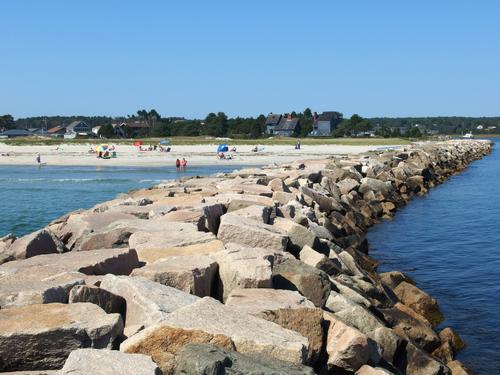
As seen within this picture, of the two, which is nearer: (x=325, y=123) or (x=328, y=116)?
(x=325, y=123)

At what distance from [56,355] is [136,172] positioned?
30.9m

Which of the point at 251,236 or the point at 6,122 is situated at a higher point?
the point at 251,236

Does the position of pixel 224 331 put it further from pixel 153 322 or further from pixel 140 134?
pixel 140 134

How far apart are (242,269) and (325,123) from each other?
322 feet

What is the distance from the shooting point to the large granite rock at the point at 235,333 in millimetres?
3498

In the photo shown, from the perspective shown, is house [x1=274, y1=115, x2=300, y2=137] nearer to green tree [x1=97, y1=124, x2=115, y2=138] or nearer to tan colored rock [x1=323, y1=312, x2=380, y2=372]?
green tree [x1=97, y1=124, x2=115, y2=138]

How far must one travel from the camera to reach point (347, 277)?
21.6 ft

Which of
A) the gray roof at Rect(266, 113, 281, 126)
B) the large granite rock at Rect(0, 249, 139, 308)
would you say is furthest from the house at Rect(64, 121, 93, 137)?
the large granite rock at Rect(0, 249, 139, 308)

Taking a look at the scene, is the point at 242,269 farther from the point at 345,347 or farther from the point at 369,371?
the point at 369,371

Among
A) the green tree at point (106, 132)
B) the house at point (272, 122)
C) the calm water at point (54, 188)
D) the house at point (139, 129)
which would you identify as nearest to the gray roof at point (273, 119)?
the house at point (272, 122)

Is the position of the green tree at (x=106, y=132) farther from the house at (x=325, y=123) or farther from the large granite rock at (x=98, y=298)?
the large granite rock at (x=98, y=298)

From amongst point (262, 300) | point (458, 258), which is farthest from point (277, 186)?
point (262, 300)

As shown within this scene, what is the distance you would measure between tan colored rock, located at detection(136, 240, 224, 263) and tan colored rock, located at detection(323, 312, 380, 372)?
139cm

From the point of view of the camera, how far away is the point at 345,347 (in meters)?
4.18
